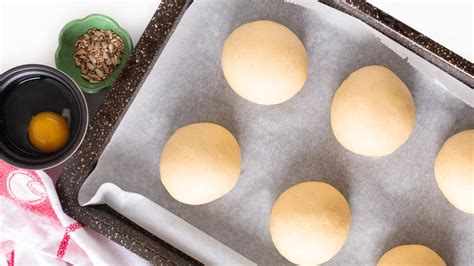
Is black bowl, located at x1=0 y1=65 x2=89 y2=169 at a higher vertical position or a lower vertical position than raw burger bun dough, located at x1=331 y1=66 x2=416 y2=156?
higher

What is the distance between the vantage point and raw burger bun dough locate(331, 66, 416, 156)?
1.07m

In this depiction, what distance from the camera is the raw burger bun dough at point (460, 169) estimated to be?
1072 mm

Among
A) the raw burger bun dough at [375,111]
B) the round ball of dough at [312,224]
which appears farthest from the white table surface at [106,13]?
the round ball of dough at [312,224]

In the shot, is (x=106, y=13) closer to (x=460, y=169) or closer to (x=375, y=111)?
(x=375, y=111)

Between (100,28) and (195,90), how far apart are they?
0.57 feet

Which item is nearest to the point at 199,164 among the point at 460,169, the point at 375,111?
the point at 375,111

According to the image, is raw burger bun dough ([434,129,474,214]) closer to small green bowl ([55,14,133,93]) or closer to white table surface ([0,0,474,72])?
white table surface ([0,0,474,72])

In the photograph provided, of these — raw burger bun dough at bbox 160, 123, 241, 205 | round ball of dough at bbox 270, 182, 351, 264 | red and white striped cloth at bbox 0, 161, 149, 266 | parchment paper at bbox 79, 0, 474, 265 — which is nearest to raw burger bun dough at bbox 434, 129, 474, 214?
parchment paper at bbox 79, 0, 474, 265

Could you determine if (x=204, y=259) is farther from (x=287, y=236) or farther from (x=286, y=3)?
(x=286, y=3)

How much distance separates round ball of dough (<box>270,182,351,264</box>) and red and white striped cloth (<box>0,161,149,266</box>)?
0.73 ft

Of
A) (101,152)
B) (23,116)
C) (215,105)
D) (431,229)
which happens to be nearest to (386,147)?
(431,229)

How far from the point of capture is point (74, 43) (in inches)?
46.1

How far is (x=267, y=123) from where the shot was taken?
44.7 inches

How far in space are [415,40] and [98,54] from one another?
1.48 ft
